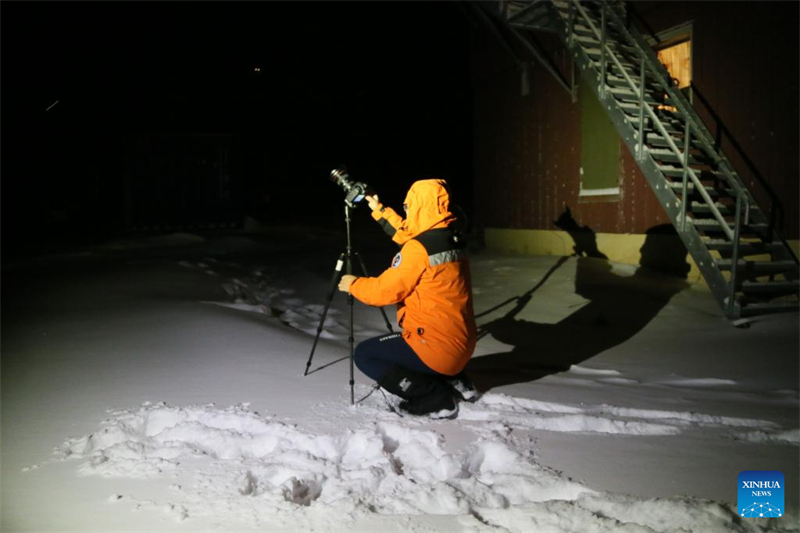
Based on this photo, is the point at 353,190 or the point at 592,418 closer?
the point at 592,418

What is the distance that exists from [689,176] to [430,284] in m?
5.57

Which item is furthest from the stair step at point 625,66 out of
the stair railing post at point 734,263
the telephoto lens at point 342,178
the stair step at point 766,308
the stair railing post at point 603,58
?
the telephoto lens at point 342,178

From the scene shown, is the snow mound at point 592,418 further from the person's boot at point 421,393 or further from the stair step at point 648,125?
the stair step at point 648,125

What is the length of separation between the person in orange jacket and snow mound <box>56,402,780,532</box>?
0.41m

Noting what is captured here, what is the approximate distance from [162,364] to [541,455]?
311cm

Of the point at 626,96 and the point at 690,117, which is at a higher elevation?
the point at 626,96

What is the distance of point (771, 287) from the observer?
7703mm

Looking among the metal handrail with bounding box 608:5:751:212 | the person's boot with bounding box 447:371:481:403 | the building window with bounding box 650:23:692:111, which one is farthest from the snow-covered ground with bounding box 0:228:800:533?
the building window with bounding box 650:23:692:111

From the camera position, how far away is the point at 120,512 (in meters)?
2.78

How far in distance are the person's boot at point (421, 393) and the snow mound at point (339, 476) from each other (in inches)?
13.5

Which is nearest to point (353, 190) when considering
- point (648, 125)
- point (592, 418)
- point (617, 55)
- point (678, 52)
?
point (592, 418)

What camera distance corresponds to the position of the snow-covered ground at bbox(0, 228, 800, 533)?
111 inches

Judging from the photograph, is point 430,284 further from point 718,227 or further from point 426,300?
point 718,227

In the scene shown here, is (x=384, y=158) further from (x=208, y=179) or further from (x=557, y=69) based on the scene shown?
(x=557, y=69)
